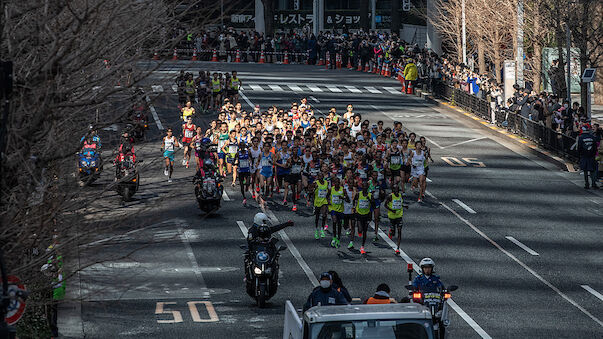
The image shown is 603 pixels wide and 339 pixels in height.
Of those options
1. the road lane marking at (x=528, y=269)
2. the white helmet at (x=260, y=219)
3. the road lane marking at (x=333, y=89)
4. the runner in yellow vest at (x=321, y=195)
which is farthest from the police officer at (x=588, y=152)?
the road lane marking at (x=333, y=89)

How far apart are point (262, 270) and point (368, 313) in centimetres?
833

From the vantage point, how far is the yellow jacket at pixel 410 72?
5659 cm

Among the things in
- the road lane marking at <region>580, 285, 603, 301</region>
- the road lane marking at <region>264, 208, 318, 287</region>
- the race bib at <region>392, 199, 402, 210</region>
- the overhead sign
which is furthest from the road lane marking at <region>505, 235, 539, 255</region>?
the overhead sign

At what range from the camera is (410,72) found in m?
56.9

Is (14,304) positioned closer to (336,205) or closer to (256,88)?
(336,205)

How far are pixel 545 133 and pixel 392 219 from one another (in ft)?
49.1

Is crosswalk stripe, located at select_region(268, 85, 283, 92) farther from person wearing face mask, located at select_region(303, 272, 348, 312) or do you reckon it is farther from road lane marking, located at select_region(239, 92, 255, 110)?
person wearing face mask, located at select_region(303, 272, 348, 312)

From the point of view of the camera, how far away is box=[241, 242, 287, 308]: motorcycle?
22.0 m

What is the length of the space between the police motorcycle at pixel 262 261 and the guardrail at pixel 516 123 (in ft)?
57.4

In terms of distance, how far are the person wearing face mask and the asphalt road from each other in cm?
223

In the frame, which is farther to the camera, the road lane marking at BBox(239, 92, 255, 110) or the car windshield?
the road lane marking at BBox(239, 92, 255, 110)

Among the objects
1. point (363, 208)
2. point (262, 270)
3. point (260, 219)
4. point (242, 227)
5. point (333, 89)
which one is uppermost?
point (333, 89)

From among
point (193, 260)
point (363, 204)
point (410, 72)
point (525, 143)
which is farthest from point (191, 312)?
point (410, 72)

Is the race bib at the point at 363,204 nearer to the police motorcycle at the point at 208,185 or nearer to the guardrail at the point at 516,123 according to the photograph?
the police motorcycle at the point at 208,185
